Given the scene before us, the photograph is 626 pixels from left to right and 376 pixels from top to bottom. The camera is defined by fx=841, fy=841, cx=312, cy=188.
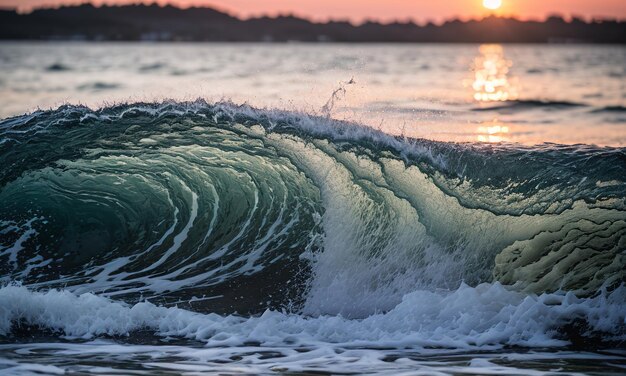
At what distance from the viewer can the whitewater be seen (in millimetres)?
6637

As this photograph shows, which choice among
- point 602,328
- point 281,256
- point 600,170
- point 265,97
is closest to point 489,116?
point 265,97

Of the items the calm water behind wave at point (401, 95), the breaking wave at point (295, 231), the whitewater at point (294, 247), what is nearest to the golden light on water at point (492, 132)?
the calm water behind wave at point (401, 95)

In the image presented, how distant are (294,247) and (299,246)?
0.24 feet

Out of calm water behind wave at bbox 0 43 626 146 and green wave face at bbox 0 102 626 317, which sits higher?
calm water behind wave at bbox 0 43 626 146

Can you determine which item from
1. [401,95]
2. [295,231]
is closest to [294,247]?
[295,231]

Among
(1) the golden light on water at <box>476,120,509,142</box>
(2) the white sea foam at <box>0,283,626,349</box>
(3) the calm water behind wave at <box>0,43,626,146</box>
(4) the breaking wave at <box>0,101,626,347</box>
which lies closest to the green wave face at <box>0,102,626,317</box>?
(4) the breaking wave at <box>0,101,626,347</box>

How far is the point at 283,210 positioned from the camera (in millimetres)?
9703

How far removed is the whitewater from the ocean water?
0.02 m

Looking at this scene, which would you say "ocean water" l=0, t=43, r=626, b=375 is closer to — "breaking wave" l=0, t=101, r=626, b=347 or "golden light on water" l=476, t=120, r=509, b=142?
"breaking wave" l=0, t=101, r=626, b=347

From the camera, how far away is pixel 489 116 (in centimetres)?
1827

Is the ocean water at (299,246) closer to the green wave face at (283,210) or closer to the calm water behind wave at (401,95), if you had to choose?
the green wave face at (283,210)

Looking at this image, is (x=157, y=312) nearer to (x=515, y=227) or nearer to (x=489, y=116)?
(x=515, y=227)

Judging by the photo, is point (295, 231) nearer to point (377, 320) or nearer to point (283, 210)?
point (283, 210)

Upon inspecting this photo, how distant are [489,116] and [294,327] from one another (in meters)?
12.2
